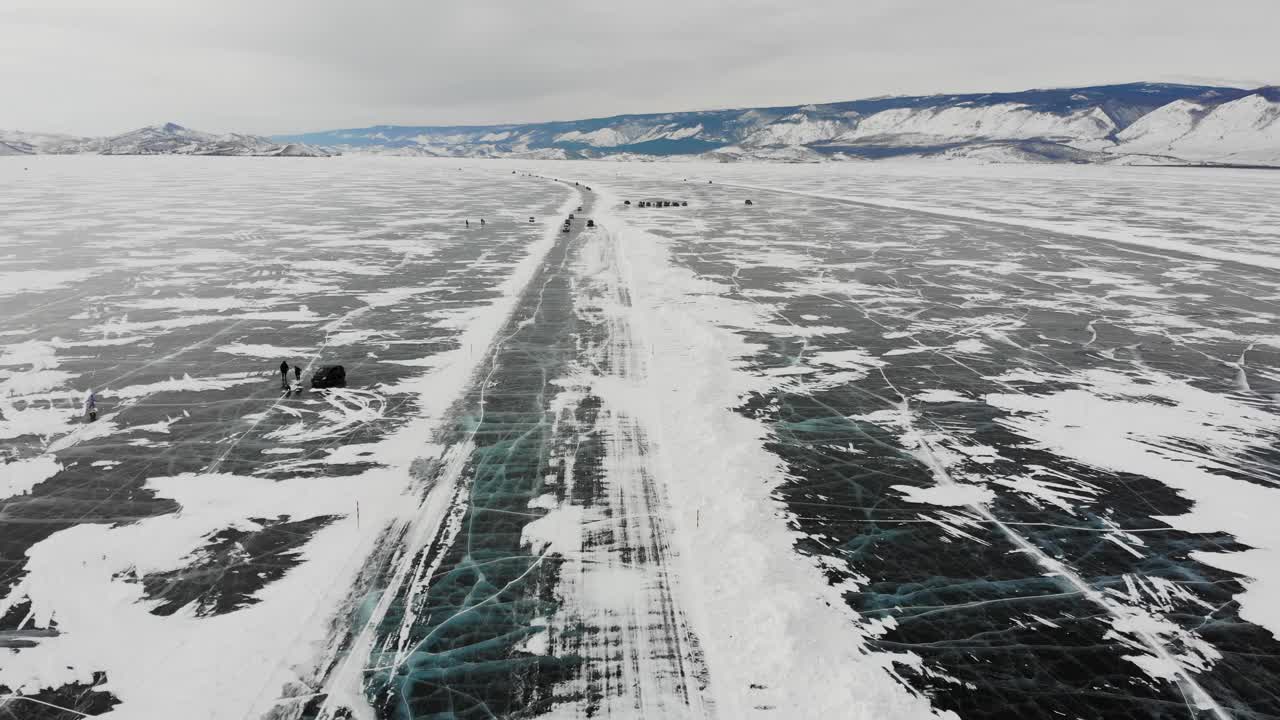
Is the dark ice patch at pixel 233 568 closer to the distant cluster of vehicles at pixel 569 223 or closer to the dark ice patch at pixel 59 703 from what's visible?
the dark ice patch at pixel 59 703

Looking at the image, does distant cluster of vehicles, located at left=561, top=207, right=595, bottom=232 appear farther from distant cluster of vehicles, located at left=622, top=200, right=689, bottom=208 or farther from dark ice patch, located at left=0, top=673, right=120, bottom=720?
dark ice patch, located at left=0, top=673, right=120, bottom=720

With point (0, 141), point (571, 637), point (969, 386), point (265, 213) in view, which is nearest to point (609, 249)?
point (969, 386)

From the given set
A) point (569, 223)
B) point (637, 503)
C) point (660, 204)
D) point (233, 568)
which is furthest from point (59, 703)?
point (660, 204)

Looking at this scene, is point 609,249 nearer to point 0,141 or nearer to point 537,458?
point 537,458

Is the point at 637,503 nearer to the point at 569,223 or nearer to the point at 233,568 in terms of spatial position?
the point at 233,568

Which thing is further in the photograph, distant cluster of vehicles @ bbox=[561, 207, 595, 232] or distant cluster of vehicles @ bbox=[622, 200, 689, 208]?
distant cluster of vehicles @ bbox=[622, 200, 689, 208]

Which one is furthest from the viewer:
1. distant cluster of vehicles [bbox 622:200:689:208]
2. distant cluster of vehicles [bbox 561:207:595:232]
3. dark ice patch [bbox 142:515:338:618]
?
distant cluster of vehicles [bbox 622:200:689:208]

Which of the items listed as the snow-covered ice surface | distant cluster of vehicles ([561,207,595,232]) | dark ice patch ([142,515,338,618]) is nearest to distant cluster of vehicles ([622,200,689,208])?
distant cluster of vehicles ([561,207,595,232])

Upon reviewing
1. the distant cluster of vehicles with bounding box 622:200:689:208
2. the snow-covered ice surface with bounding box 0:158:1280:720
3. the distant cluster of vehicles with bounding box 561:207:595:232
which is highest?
the distant cluster of vehicles with bounding box 622:200:689:208

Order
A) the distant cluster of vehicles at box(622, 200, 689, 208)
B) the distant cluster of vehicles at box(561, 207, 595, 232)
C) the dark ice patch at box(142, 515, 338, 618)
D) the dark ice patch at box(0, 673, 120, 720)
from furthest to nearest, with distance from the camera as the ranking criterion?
the distant cluster of vehicles at box(622, 200, 689, 208), the distant cluster of vehicles at box(561, 207, 595, 232), the dark ice patch at box(142, 515, 338, 618), the dark ice patch at box(0, 673, 120, 720)

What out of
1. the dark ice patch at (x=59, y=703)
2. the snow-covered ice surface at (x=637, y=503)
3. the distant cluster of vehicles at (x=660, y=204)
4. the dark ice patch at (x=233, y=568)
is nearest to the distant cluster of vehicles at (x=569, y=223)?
the distant cluster of vehicles at (x=660, y=204)
